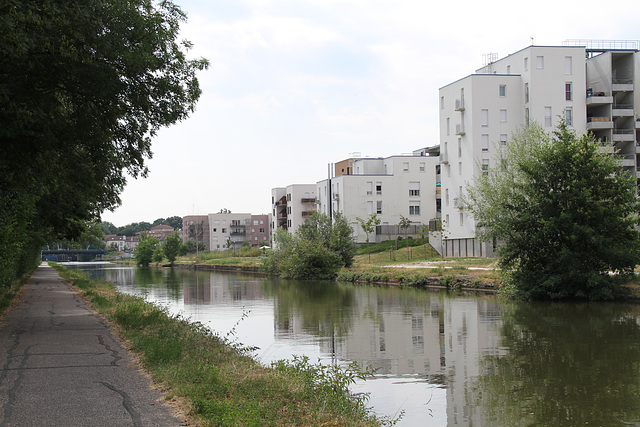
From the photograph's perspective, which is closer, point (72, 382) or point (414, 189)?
point (72, 382)

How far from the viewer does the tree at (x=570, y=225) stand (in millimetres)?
28797

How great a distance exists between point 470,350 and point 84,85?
12.5m

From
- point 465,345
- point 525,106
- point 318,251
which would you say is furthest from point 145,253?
point 465,345

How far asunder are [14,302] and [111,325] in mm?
10966

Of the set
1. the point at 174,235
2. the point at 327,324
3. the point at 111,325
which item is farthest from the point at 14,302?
the point at 174,235

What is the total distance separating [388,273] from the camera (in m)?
46.7

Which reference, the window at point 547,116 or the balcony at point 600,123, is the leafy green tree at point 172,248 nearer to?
the window at point 547,116

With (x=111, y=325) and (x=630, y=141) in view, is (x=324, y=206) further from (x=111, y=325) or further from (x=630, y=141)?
(x=111, y=325)

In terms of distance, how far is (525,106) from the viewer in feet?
205

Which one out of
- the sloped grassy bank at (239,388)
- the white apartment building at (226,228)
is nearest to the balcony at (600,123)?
the sloped grassy bank at (239,388)

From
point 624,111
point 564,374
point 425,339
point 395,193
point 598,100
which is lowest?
point 425,339

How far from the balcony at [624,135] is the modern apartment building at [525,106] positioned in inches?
2.7

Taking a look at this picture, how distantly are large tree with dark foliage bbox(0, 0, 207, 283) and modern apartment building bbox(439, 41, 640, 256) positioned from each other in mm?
48100

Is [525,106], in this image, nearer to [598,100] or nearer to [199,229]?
[598,100]
